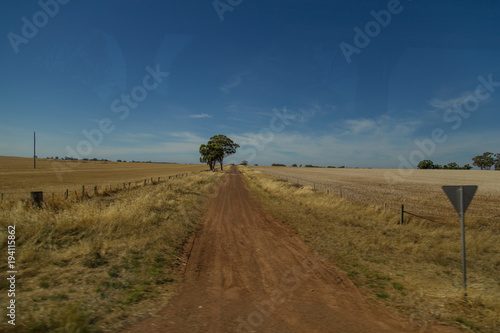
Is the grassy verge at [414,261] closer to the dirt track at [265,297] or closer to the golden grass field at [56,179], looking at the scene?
the dirt track at [265,297]

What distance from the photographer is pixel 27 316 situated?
3660 millimetres

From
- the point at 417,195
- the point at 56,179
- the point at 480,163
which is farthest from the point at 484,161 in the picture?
the point at 56,179

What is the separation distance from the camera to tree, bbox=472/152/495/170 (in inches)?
5394

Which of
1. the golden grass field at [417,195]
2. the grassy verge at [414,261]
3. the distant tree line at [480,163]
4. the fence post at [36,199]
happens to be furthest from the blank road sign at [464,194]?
the distant tree line at [480,163]

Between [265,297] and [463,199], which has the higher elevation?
[463,199]

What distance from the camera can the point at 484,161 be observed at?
458 ft

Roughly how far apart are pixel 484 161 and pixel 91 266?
660ft

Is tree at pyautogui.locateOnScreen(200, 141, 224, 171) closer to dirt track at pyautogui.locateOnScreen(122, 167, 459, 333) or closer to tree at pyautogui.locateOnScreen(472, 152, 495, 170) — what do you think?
dirt track at pyautogui.locateOnScreen(122, 167, 459, 333)

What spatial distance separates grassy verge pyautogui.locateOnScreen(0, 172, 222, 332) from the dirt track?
1.93ft

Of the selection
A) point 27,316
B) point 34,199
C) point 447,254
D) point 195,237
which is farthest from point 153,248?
point 447,254

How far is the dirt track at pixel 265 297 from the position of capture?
387 cm

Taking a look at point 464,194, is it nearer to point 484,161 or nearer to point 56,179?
point 56,179

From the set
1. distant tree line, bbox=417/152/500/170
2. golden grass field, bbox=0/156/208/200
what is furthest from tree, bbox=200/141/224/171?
distant tree line, bbox=417/152/500/170

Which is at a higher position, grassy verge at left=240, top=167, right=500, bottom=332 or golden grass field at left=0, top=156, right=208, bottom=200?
golden grass field at left=0, top=156, right=208, bottom=200
